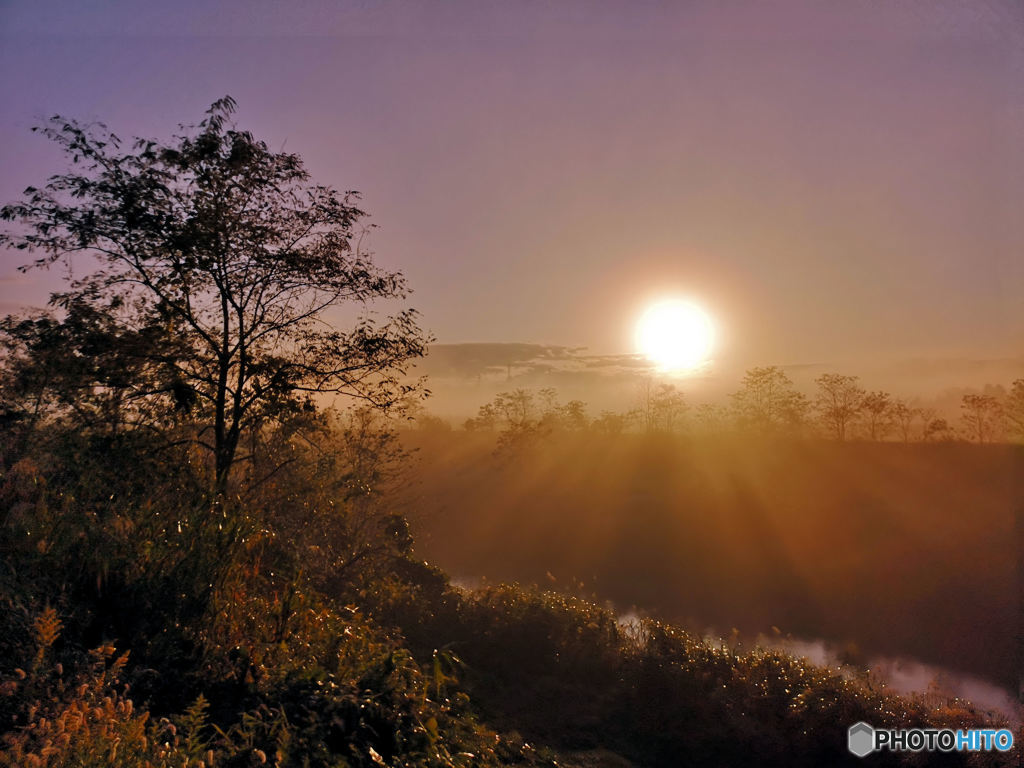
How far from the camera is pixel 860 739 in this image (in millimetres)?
8570

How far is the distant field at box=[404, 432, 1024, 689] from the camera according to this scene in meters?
25.1

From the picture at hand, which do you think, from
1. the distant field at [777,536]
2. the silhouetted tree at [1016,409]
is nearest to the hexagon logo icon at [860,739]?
the distant field at [777,536]

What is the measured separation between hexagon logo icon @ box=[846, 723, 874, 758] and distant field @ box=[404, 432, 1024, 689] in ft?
43.4

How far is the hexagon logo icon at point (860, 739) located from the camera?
8.38 m

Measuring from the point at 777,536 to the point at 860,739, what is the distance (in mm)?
27646

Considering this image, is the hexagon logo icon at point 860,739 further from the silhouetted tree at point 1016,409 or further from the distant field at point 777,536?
the silhouetted tree at point 1016,409

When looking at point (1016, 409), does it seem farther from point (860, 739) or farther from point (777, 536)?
point (860, 739)

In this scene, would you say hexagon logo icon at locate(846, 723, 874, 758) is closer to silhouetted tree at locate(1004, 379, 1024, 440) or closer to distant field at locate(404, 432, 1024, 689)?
distant field at locate(404, 432, 1024, 689)

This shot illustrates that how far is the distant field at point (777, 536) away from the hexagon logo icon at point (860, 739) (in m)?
13.2

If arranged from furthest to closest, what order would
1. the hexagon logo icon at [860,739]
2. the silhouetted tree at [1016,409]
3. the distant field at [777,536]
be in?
the silhouetted tree at [1016,409] → the distant field at [777,536] → the hexagon logo icon at [860,739]

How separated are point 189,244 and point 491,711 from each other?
9.22 m

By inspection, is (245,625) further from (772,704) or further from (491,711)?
(772,704)

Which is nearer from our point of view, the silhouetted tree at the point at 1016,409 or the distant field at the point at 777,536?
the distant field at the point at 777,536

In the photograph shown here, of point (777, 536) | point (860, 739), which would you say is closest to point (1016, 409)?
point (777, 536)
